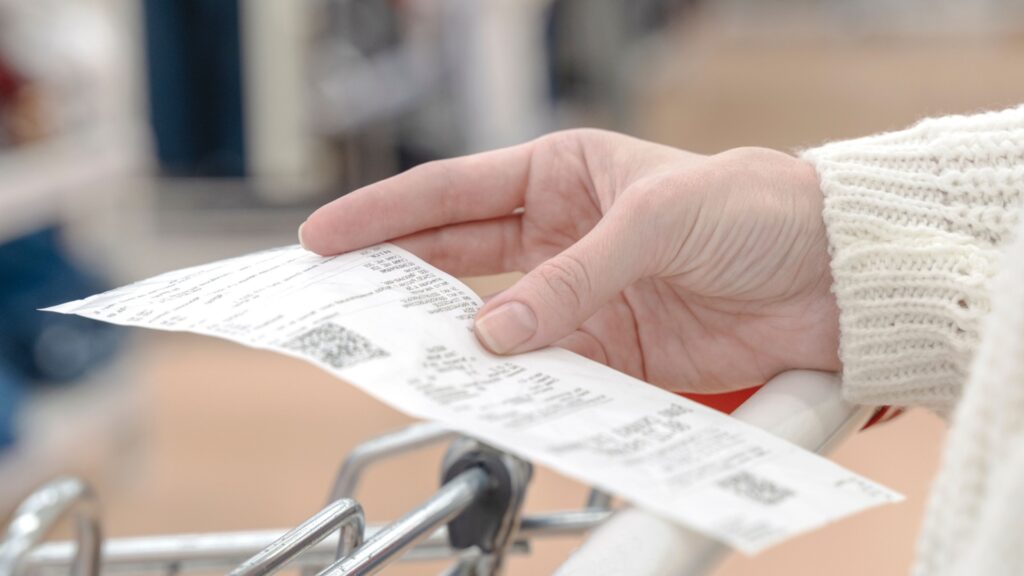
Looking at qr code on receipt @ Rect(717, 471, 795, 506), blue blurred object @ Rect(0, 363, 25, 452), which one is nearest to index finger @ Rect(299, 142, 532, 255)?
qr code on receipt @ Rect(717, 471, 795, 506)

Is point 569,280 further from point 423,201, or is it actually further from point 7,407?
point 7,407

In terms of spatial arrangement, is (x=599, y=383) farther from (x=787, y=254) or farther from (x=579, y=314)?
(x=787, y=254)

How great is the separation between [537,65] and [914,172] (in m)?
3.63

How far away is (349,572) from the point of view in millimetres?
594

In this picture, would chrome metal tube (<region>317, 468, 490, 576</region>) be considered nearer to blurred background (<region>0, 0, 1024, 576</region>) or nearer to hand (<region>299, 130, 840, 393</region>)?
hand (<region>299, 130, 840, 393</region>)

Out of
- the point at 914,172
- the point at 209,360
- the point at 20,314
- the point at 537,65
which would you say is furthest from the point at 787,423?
the point at 537,65

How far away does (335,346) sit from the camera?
64 centimetres

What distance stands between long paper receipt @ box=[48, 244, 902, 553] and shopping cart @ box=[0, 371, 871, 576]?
0.9 inches

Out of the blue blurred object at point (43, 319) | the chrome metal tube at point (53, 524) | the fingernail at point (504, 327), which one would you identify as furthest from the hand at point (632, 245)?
the blue blurred object at point (43, 319)

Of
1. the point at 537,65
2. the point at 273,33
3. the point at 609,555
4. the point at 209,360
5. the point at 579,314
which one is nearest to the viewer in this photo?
the point at 609,555

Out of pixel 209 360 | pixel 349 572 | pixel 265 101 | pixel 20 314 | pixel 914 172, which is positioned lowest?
pixel 209 360

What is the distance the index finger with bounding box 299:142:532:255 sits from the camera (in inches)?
31.9

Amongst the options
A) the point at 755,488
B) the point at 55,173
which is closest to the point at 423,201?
the point at 755,488

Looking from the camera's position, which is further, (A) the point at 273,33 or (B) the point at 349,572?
(A) the point at 273,33
